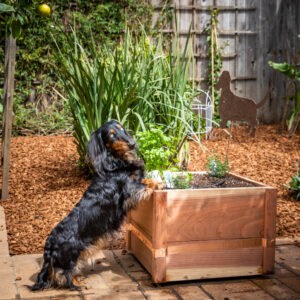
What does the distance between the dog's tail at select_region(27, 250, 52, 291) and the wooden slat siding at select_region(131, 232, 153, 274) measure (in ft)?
1.97

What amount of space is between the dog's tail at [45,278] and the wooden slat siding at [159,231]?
0.60 metres

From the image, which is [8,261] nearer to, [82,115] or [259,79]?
[82,115]

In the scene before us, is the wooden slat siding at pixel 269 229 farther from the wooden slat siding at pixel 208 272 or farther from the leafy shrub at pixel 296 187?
the leafy shrub at pixel 296 187

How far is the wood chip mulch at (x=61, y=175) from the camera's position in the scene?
11.5 ft

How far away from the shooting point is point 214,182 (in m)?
2.88

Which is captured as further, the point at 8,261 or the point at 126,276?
the point at 8,261

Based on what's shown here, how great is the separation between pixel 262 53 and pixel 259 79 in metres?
0.54

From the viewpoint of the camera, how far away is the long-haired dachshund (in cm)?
240

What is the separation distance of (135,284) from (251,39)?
719 cm

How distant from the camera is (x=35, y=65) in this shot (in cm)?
781

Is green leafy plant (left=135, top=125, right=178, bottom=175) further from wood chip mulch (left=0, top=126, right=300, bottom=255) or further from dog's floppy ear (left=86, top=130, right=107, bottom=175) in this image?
wood chip mulch (left=0, top=126, right=300, bottom=255)

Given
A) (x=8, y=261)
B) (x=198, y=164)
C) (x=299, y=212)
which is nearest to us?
(x=8, y=261)

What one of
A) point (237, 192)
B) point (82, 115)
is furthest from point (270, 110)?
point (237, 192)

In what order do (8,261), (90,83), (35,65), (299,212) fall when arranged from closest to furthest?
(8,261) → (299,212) → (90,83) → (35,65)
